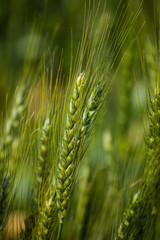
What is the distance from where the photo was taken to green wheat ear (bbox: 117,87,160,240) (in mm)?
381

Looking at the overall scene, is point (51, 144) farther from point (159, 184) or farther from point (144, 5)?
point (144, 5)

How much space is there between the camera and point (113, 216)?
0.44 m

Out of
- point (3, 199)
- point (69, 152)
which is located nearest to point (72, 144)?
point (69, 152)

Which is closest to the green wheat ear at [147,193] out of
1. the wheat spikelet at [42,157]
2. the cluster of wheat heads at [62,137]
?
the cluster of wheat heads at [62,137]

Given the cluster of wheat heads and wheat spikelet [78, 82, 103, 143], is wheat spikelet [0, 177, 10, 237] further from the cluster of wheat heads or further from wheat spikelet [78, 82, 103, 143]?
wheat spikelet [78, 82, 103, 143]

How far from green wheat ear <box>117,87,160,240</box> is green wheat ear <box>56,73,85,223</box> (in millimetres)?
89

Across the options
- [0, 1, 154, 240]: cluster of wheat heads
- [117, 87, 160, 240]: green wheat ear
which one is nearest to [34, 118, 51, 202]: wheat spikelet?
[0, 1, 154, 240]: cluster of wheat heads

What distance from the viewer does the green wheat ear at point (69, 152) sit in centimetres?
36

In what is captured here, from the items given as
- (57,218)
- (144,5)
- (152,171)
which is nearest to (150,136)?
(152,171)

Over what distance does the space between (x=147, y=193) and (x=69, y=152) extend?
123 mm

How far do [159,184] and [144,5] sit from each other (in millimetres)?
421

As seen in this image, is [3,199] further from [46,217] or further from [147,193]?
[147,193]

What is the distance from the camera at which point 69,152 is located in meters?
0.36

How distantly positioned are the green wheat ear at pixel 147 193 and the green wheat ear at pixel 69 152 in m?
0.09
